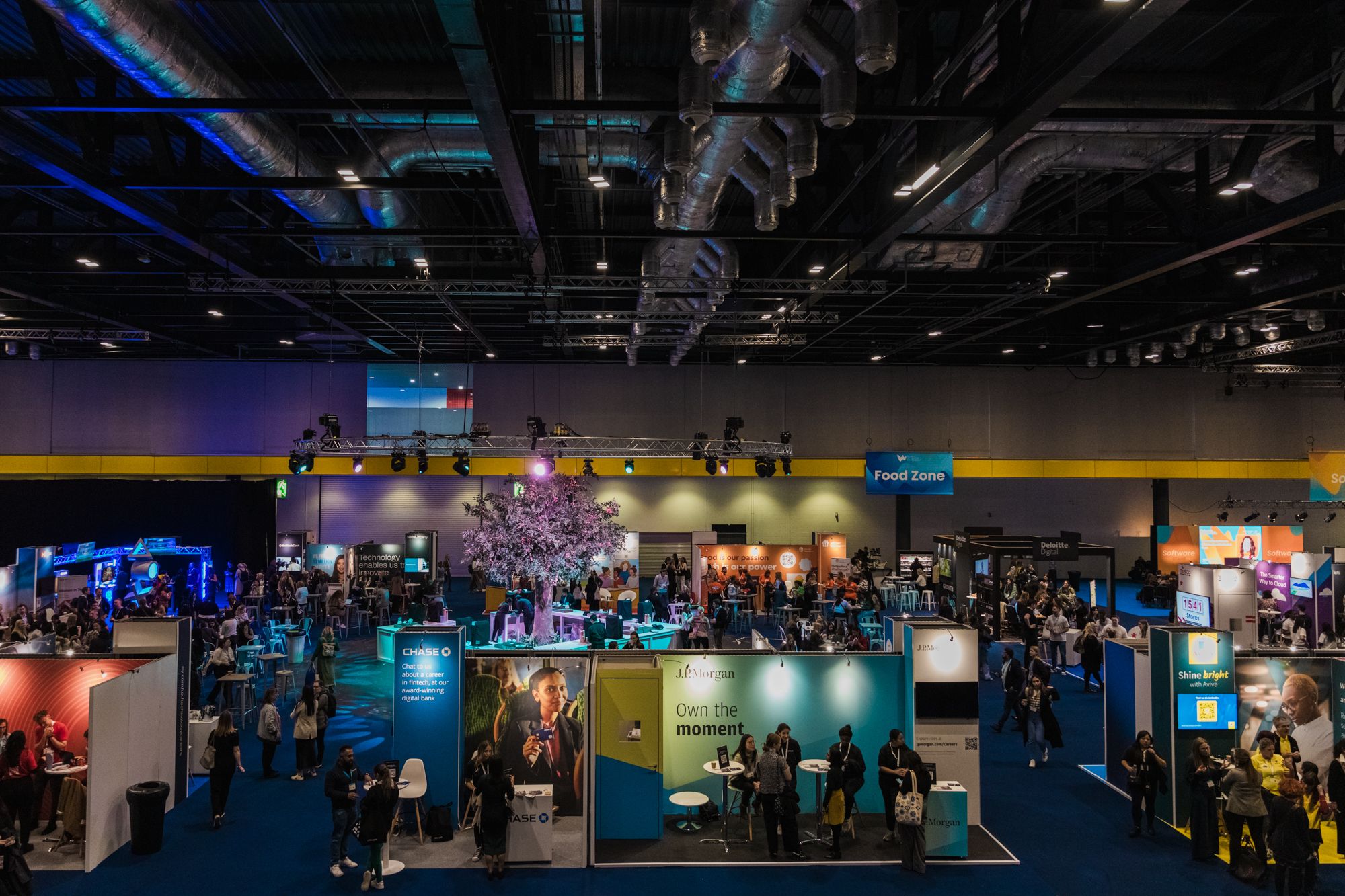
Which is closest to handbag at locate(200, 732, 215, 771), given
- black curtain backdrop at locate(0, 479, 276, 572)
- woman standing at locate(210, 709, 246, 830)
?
A: woman standing at locate(210, 709, 246, 830)

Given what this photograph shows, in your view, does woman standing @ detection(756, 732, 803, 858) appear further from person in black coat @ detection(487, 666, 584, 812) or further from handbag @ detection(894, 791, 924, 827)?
person in black coat @ detection(487, 666, 584, 812)

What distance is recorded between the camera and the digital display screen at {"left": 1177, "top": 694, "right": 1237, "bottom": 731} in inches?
332

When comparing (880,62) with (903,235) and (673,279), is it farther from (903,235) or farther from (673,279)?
(673,279)

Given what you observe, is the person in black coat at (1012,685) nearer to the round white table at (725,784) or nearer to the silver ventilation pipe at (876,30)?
the round white table at (725,784)

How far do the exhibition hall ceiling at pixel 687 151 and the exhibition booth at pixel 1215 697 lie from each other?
4890 mm

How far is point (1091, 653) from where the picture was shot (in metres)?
13.0

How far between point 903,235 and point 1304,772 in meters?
Result: 7.44

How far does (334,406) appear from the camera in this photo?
78.3ft

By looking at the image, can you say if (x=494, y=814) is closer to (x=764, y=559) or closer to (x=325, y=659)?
(x=325, y=659)

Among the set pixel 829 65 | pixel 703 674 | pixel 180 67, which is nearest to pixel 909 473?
pixel 703 674

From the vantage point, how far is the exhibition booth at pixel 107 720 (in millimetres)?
7527

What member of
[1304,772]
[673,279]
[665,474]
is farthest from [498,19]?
[665,474]

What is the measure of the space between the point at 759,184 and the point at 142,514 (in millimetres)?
19214

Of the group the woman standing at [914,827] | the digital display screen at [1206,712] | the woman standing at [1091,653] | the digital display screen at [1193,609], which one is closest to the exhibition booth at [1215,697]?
the digital display screen at [1206,712]
